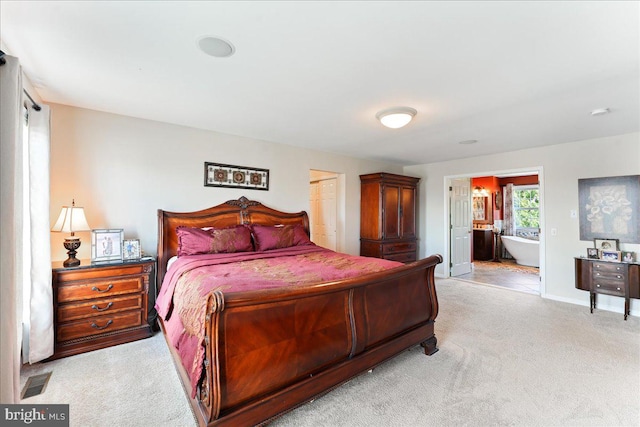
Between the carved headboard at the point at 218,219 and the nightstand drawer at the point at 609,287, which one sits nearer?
the carved headboard at the point at 218,219

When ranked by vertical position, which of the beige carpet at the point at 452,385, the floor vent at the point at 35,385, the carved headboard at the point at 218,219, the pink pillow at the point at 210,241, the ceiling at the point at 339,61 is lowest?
the beige carpet at the point at 452,385

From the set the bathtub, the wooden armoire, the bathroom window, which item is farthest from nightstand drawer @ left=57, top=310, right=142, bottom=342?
the bathroom window

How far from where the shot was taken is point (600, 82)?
7.39 feet

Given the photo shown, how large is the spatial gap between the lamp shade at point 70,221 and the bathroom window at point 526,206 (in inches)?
367

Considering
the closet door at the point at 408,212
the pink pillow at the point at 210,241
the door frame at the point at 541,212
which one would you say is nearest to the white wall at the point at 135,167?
the pink pillow at the point at 210,241

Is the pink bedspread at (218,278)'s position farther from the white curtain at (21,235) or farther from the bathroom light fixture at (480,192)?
the bathroom light fixture at (480,192)

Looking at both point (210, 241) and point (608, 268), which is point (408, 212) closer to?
point (608, 268)

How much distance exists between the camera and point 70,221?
2598mm

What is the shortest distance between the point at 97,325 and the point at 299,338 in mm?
2171

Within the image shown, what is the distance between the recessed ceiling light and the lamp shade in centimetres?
205

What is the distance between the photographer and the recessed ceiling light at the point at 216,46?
5.74ft

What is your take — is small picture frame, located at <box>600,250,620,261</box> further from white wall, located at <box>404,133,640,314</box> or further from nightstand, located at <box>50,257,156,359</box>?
nightstand, located at <box>50,257,156,359</box>

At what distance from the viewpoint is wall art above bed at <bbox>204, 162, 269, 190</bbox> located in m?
3.73

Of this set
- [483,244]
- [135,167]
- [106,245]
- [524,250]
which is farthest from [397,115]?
[483,244]
